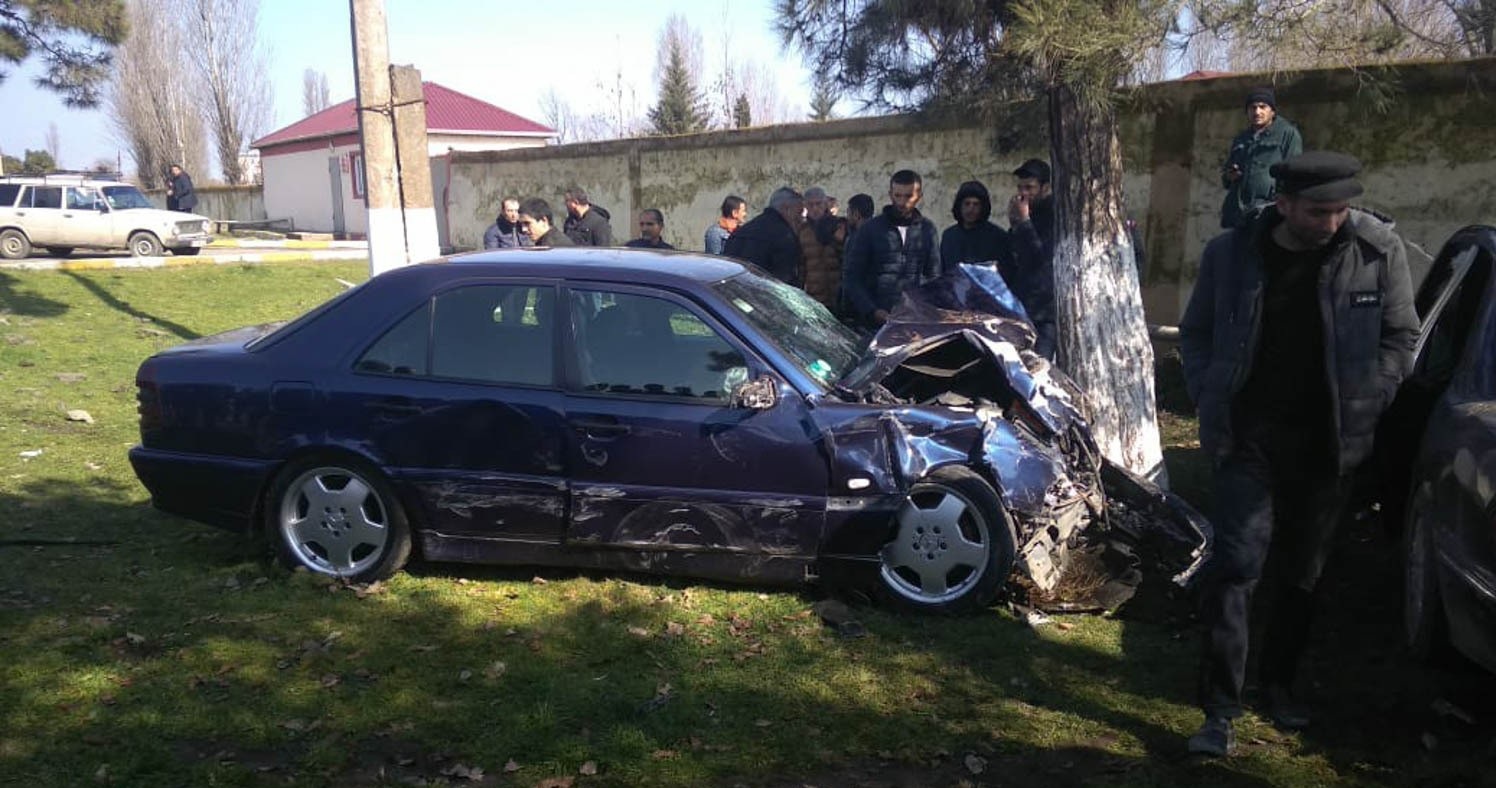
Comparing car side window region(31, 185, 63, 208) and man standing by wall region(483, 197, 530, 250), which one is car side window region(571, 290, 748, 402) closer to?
man standing by wall region(483, 197, 530, 250)

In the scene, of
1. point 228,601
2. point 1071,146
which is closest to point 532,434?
point 228,601

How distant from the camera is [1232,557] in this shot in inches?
139

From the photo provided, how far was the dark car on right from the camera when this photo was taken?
10.6 ft

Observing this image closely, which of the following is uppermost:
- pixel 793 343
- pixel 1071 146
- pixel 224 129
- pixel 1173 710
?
pixel 224 129

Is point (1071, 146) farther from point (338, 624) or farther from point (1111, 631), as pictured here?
point (338, 624)

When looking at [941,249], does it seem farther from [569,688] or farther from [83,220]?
[83,220]

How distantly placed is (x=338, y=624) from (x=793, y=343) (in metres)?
2.32

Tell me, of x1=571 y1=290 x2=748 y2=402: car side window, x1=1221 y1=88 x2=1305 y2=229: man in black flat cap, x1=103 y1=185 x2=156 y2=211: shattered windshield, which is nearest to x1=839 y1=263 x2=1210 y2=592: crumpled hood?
x1=571 y1=290 x2=748 y2=402: car side window

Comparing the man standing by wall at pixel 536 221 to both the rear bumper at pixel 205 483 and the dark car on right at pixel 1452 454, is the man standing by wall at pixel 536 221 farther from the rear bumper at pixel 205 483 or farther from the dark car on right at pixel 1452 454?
the dark car on right at pixel 1452 454

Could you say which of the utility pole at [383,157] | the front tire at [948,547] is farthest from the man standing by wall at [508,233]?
the front tire at [948,547]

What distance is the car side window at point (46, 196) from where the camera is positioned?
2069cm

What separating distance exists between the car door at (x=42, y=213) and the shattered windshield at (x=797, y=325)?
20.4 metres

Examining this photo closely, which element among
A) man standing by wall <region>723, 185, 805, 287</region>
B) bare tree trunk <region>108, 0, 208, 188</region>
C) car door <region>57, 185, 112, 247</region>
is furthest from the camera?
bare tree trunk <region>108, 0, 208, 188</region>

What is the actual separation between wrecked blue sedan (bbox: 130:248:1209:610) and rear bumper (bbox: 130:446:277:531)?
0.01 m
